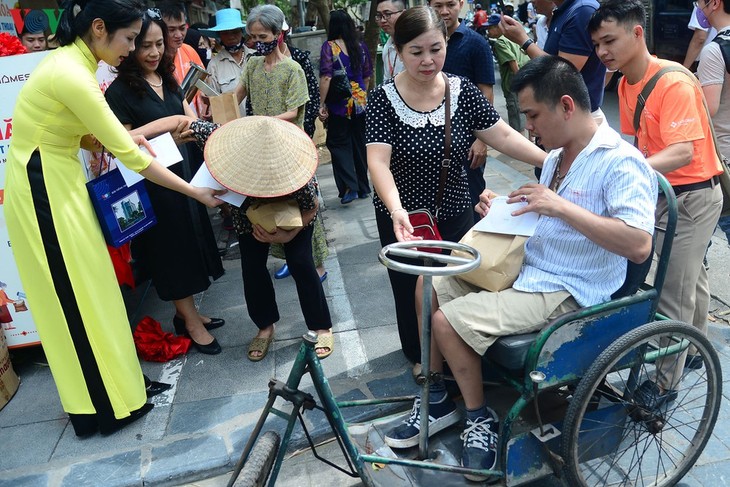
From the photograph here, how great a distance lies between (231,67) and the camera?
18.5ft

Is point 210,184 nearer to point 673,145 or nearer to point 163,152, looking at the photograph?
point 163,152

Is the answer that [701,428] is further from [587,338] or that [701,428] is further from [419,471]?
[419,471]

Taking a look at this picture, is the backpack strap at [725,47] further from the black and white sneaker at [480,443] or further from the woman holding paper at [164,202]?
the woman holding paper at [164,202]

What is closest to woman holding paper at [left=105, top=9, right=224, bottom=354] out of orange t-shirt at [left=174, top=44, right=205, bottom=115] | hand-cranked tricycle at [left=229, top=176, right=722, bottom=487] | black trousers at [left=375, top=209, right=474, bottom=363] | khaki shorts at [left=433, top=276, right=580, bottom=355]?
orange t-shirt at [left=174, top=44, right=205, bottom=115]

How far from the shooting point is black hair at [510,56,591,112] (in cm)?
219

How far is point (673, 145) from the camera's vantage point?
2.65 m

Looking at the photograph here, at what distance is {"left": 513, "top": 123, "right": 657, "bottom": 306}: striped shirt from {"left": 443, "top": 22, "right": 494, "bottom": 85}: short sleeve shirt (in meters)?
1.77

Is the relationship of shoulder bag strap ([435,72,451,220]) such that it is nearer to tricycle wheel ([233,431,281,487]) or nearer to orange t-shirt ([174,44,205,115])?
tricycle wheel ([233,431,281,487])

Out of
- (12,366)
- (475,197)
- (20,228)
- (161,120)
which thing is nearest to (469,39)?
(475,197)

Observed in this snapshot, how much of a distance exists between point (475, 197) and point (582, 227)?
75.4 inches

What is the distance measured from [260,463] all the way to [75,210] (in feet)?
5.01

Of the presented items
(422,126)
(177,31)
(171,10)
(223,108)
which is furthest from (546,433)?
(171,10)

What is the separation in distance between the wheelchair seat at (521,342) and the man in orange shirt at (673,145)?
0.44 meters

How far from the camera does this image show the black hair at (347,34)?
611cm
